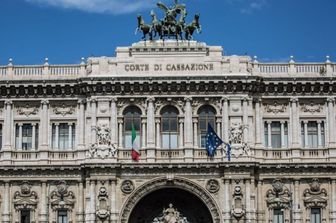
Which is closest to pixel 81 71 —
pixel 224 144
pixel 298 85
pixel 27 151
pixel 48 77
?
pixel 48 77

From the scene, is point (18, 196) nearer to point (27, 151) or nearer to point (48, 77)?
point (27, 151)

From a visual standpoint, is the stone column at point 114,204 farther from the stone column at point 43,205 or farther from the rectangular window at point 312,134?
the rectangular window at point 312,134

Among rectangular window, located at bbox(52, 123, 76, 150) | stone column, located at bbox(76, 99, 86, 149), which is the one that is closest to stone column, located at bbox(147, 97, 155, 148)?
stone column, located at bbox(76, 99, 86, 149)

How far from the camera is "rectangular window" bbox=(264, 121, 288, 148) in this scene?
69.2 meters

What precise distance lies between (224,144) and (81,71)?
1298 centimetres

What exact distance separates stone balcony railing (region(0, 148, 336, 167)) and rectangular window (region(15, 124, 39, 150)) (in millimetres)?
676

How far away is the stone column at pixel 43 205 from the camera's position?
2662 inches

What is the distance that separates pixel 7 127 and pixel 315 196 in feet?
81.4

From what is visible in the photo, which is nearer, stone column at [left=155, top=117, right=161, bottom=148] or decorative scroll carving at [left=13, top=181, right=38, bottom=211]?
decorative scroll carving at [left=13, top=181, right=38, bottom=211]

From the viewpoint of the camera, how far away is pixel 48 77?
6994cm

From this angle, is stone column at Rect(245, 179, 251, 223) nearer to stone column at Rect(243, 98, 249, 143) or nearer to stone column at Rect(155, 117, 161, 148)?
stone column at Rect(243, 98, 249, 143)

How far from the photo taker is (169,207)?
224ft

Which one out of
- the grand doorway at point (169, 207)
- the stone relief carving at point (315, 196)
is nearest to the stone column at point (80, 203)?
the grand doorway at point (169, 207)

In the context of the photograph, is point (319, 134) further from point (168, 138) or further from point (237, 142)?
point (168, 138)
